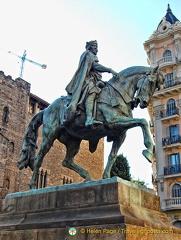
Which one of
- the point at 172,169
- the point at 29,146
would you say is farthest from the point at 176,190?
the point at 29,146

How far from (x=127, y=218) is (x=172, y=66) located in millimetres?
29230

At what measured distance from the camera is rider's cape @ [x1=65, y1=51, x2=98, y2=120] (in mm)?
6625

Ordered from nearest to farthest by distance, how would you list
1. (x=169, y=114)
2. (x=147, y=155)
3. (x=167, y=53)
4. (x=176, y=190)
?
1. (x=147, y=155)
2. (x=176, y=190)
3. (x=169, y=114)
4. (x=167, y=53)

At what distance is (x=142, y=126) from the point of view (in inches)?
238

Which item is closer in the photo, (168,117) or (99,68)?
(99,68)

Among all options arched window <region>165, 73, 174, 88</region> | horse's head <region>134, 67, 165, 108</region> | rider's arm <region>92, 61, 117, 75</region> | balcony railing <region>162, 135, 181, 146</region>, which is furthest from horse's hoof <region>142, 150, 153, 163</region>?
arched window <region>165, 73, 174, 88</region>

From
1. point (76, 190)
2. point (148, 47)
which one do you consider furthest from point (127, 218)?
point (148, 47)

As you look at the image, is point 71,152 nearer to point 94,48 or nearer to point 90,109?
point 90,109

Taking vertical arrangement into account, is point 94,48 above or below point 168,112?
below

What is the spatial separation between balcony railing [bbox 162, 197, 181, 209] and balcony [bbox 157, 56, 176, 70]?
41.8 ft

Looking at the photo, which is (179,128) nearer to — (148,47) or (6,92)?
(148,47)

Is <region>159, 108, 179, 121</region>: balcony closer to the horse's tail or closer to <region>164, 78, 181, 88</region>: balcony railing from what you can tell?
<region>164, 78, 181, 88</region>: balcony railing

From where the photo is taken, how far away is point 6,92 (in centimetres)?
2930

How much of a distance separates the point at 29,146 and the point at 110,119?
2.20 metres
